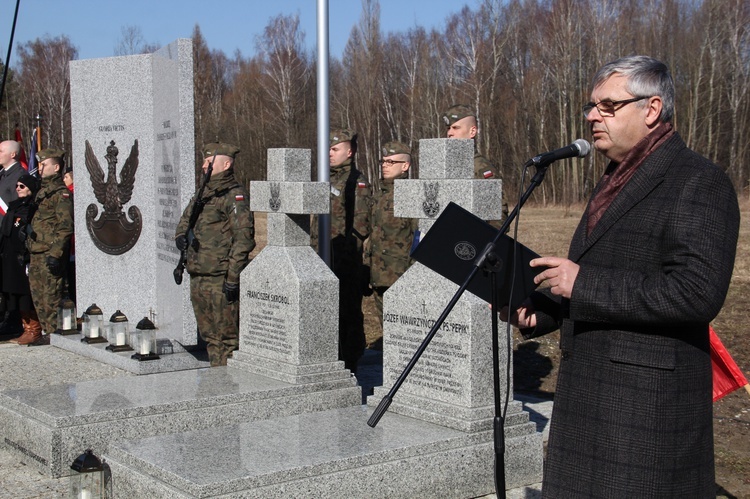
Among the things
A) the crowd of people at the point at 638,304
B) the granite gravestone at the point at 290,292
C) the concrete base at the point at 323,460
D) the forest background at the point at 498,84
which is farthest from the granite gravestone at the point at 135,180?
the forest background at the point at 498,84

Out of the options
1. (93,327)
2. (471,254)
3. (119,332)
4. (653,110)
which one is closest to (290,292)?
(119,332)

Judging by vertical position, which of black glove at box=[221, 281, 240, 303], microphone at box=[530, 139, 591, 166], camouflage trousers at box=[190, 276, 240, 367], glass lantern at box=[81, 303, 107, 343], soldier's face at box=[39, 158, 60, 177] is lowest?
glass lantern at box=[81, 303, 107, 343]

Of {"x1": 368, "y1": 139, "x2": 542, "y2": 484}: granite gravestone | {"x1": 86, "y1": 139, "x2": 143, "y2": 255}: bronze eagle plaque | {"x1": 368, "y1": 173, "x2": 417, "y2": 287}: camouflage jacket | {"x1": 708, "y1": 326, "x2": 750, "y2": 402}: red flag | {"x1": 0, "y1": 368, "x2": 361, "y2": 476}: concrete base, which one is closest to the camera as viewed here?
{"x1": 708, "y1": 326, "x2": 750, "y2": 402}: red flag

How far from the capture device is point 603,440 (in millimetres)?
2932

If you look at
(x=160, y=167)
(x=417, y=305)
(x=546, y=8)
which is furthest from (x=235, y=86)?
(x=417, y=305)

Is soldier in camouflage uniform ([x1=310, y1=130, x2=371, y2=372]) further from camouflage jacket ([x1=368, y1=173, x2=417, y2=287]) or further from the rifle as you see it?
the rifle

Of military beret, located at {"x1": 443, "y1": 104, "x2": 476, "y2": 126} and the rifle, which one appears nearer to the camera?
military beret, located at {"x1": 443, "y1": 104, "x2": 476, "y2": 126}

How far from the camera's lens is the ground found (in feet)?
19.7

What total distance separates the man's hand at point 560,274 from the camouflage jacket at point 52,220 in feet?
27.9

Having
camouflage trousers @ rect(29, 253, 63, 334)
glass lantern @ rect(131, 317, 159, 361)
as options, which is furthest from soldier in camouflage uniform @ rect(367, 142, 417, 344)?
camouflage trousers @ rect(29, 253, 63, 334)

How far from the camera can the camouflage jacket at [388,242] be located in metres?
8.38

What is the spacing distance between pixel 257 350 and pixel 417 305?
6.27ft

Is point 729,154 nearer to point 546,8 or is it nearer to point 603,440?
point 546,8

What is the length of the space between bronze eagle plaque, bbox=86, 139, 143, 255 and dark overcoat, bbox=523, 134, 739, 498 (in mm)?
7500
